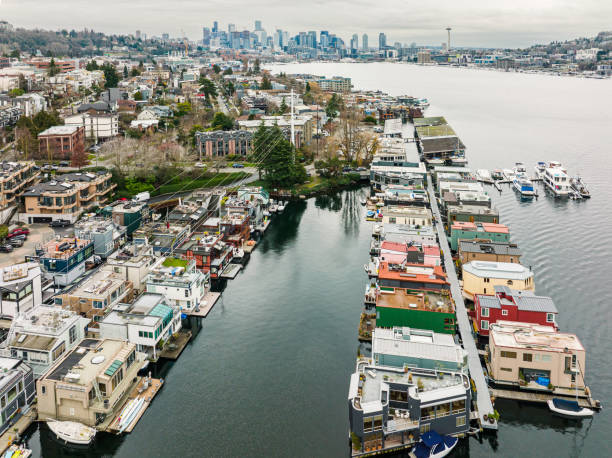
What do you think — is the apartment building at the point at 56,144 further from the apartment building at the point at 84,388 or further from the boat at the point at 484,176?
the boat at the point at 484,176

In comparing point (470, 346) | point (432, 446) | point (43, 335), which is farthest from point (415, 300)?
point (43, 335)

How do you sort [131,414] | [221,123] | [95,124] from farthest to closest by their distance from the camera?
1. [221,123]
2. [95,124]
3. [131,414]

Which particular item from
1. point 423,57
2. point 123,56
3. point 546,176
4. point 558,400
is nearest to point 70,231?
point 558,400

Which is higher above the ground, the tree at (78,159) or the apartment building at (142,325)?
the tree at (78,159)

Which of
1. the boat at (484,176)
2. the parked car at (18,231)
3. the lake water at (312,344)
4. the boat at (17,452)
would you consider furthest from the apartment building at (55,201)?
the boat at (484,176)

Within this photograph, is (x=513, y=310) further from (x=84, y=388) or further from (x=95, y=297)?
(x=95, y=297)

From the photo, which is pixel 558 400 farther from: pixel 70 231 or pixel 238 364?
pixel 70 231

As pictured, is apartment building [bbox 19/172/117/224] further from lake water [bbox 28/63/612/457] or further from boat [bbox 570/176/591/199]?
boat [bbox 570/176/591/199]
